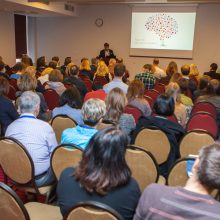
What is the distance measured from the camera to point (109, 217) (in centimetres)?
136

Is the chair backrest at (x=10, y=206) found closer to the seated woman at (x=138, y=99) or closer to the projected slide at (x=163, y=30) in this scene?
the seated woman at (x=138, y=99)


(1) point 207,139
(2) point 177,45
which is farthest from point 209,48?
(1) point 207,139

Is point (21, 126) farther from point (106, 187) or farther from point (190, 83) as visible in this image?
point (190, 83)

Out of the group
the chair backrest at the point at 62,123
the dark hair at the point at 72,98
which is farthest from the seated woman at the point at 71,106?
the chair backrest at the point at 62,123

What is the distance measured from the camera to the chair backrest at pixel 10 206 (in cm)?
157

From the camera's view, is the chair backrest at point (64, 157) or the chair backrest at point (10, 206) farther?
the chair backrest at point (64, 157)

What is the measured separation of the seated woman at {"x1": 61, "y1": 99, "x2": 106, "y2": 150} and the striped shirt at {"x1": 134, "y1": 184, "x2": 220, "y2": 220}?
1086 mm

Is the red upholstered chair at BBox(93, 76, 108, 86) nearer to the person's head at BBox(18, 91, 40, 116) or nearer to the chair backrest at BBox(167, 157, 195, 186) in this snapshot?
the person's head at BBox(18, 91, 40, 116)

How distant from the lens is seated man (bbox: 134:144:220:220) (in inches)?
51.1

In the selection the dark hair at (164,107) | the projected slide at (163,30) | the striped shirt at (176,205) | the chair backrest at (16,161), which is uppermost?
the projected slide at (163,30)

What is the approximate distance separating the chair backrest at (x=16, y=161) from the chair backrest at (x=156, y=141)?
1167 mm

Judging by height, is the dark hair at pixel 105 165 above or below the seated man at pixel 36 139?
above

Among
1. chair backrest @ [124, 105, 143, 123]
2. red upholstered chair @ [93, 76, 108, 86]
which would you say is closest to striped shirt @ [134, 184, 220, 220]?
chair backrest @ [124, 105, 143, 123]

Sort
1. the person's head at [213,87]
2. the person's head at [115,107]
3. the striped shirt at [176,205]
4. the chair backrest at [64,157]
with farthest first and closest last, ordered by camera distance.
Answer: the person's head at [213,87] → the person's head at [115,107] → the chair backrest at [64,157] → the striped shirt at [176,205]
